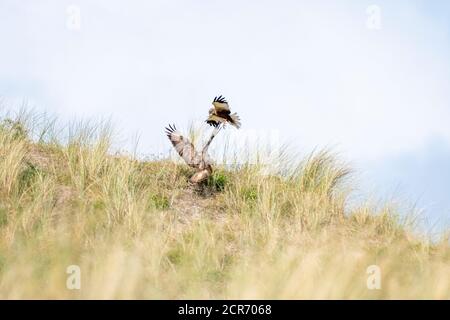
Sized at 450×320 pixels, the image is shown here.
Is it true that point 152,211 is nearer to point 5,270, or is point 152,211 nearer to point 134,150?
point 134,150

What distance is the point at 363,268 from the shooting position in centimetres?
931

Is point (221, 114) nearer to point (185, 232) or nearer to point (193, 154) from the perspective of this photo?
A: point (193, 154)

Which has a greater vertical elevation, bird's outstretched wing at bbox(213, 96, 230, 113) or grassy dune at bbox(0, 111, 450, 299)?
bird's outstretched wing at bbox(213, 96, 230, 113)

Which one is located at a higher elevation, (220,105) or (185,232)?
(220,105)

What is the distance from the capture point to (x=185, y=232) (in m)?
10.9

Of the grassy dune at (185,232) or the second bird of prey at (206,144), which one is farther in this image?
the second bird of prey at (206,144)

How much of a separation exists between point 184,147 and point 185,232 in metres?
1.90

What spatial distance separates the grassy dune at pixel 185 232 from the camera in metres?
8.20

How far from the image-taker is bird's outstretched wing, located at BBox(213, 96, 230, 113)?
11.8 m

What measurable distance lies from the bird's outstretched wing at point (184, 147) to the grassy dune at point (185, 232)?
61 centimetres

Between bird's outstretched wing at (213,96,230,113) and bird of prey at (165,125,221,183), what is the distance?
0.55 metres

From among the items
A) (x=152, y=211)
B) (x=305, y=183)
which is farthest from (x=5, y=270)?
(x=305, y=183)

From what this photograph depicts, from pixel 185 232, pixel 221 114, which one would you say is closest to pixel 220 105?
pixel 221 114

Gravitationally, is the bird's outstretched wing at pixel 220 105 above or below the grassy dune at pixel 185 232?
above
